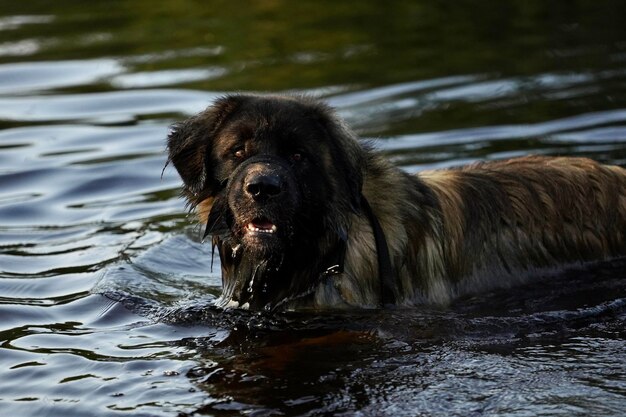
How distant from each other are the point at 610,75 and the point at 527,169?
615 centimetres

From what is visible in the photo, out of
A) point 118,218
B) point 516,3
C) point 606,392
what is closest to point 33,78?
point 118,218

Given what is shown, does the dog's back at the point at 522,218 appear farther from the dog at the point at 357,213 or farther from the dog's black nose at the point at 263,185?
the dog's black nose at the point at 263,185

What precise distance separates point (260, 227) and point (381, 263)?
0.89 m

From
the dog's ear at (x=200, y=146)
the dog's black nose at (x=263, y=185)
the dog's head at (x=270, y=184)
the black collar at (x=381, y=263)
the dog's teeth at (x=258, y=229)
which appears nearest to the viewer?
the dog's black nose at (x=263, y=185)

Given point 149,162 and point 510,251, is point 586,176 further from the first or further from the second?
point 149,162

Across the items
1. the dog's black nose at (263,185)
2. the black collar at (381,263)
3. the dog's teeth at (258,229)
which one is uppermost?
the dog's black nose at (263,185)

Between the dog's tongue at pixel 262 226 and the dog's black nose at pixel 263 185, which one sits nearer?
the dog's black nose at pixel 263 185

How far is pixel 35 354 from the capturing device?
746cm

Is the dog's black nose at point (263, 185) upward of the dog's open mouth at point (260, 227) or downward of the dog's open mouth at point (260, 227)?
upward

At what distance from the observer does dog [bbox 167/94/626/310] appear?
23.6 feet

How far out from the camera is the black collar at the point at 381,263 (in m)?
7.55

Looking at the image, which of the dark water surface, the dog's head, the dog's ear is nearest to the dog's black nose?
the dog's head

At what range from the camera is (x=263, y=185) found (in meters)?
6.88

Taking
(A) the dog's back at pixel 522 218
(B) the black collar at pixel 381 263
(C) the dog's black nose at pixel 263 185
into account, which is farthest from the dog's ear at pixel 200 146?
(A) the dog's back at pixel 522 218
